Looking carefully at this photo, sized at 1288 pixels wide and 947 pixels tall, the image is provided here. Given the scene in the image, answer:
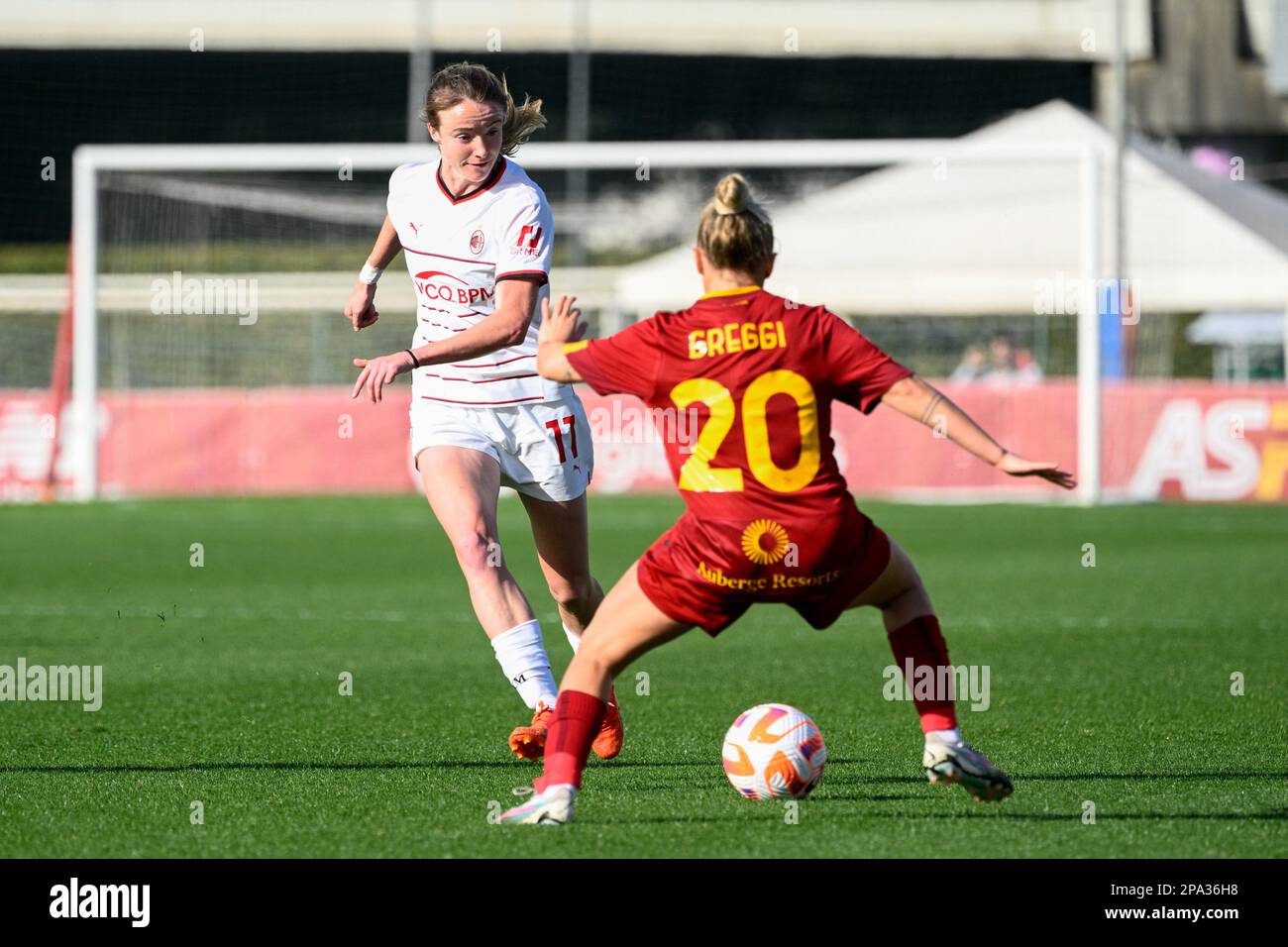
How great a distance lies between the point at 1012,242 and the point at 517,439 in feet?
71.1

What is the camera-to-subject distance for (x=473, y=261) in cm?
688

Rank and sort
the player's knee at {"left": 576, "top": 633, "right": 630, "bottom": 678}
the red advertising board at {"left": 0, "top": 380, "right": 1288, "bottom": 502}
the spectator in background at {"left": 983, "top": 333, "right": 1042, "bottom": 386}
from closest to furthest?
the player's knee at {"left": 576, "top": 633, "right": 630, "bottom": 678} < the red advertising board at {"left": 0, "top": 380, "right": 1288, "bottom": 502} < the spectator in background at {"left": 983, "top": 333, "right": 1042, "bottom": 386}

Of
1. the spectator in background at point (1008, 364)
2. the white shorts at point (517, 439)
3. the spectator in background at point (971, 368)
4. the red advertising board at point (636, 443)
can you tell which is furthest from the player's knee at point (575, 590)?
the spectator in background at point (971, 368)

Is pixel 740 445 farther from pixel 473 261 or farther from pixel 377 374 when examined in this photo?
pixel 473 261

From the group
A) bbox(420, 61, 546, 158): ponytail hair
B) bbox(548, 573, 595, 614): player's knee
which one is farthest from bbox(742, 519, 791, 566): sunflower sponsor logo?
bbox(420, 61, 546, 158): ponytail hair

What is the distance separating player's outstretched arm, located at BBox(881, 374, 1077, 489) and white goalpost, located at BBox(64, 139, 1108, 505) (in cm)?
1627

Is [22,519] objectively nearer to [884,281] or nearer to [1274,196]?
[884,281]

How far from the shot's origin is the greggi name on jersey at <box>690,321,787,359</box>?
207 inches

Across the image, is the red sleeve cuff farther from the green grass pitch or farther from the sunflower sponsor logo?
the green grass pitch

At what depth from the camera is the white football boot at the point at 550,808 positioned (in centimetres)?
546

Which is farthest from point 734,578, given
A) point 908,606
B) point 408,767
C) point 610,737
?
point 408,767

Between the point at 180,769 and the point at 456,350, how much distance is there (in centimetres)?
177
